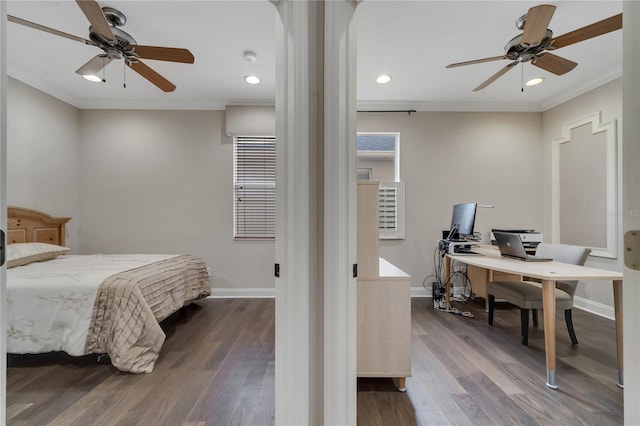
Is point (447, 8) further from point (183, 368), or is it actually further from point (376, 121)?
point (183, 368)

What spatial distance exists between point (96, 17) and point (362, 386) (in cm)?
284

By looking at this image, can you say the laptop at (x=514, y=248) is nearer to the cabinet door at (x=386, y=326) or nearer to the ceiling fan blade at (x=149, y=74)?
the cabinet door at (x=386, y=326)

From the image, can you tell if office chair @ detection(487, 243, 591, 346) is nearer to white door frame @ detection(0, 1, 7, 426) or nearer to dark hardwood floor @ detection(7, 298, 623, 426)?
dark hardwood floor @ detection(7, 298, 623, 426)

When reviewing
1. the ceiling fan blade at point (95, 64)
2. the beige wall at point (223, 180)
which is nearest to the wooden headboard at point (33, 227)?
the beige wall at point (223, 180)

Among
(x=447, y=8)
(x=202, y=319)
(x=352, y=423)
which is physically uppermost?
(x=447, y=8)

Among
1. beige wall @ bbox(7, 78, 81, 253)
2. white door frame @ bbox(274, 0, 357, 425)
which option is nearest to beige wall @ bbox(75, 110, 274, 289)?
beige wall @ bbox(7, 78, 81, 253)

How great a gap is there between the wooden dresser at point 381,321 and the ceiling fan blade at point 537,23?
163 cm

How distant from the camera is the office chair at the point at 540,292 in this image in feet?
6.45

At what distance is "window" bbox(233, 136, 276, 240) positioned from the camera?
344 cm

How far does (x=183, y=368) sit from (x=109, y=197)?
2.76m

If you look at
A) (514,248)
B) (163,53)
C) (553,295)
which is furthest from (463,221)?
(163,53)

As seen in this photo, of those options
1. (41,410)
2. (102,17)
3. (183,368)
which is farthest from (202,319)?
(102,17)

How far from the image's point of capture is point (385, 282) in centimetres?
154

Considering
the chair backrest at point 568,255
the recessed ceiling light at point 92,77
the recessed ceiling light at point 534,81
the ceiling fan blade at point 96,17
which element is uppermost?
the recessed ceiling light at point 534,81
